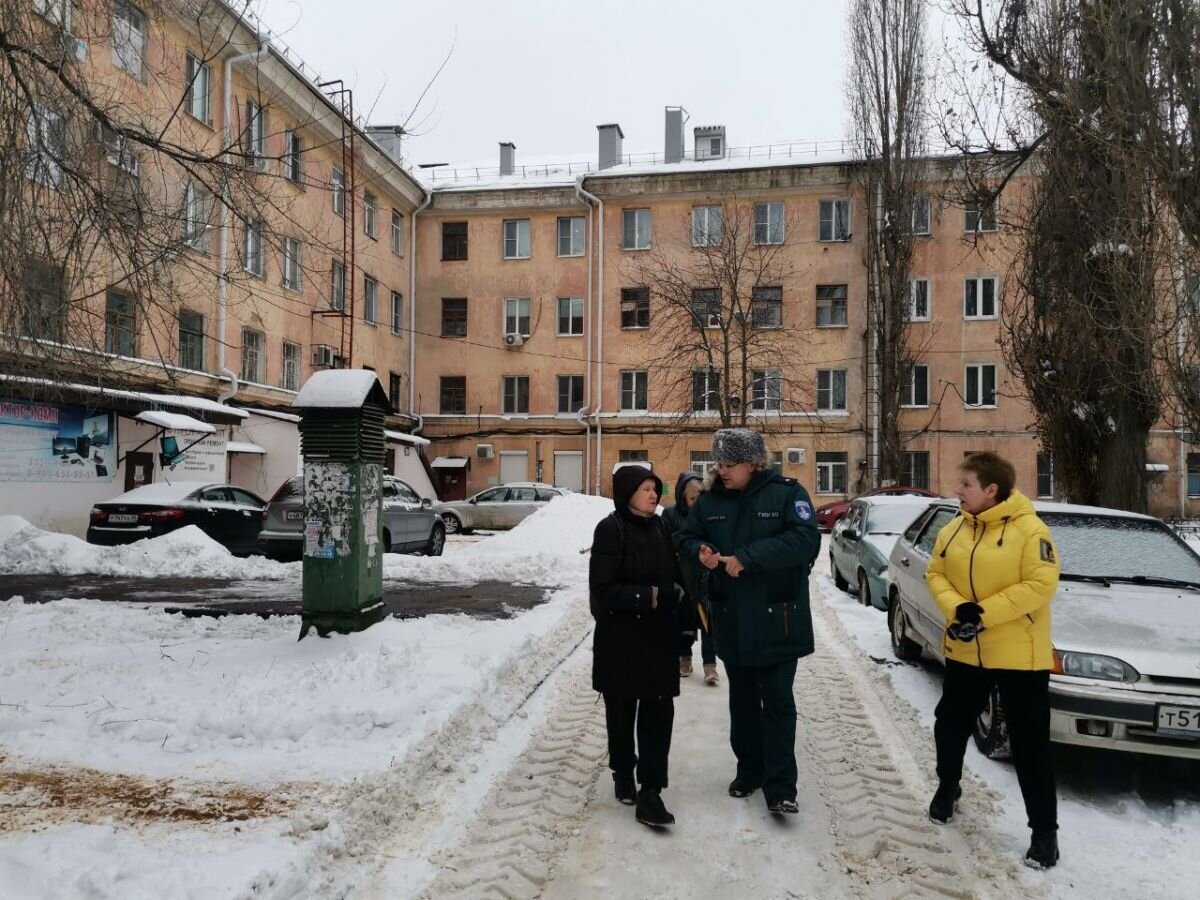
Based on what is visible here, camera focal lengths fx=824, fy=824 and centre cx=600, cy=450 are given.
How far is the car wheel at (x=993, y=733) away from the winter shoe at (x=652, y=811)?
2125 millimetres

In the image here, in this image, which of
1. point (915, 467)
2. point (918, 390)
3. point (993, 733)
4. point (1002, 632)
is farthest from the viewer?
point (918, 390)

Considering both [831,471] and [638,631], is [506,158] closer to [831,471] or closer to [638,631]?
[831,471]

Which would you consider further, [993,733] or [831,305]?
[831,305]

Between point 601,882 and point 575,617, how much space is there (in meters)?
5.87

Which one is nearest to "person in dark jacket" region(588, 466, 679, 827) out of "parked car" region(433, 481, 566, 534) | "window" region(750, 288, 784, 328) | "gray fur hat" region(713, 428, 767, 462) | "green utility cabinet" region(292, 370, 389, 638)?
"gray fur hat" region(713, 428, 767, 462)

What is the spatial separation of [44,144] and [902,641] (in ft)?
26.7

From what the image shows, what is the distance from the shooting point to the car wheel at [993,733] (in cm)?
486

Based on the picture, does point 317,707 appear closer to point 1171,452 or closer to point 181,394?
point 181,394

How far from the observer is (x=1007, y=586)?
375 cm

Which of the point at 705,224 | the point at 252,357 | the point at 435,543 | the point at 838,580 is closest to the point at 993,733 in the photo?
the point at 838,580

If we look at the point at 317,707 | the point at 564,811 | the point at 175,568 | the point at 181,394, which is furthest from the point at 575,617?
the point at 181,394

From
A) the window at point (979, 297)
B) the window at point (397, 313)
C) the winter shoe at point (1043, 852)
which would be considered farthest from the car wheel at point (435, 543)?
the window at point (979, 297)

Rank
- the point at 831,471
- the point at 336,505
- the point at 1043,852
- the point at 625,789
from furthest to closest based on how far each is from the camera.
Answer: the point at 831,471 < the point at 336,505 < the point at 625,789 < the point at 1043,852

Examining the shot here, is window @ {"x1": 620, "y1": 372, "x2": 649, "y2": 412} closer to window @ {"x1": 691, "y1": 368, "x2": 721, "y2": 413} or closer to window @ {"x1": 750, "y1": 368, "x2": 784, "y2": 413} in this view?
window @ {"x1": 691, "y1": 368, "x2": 721, "y2": 413}
